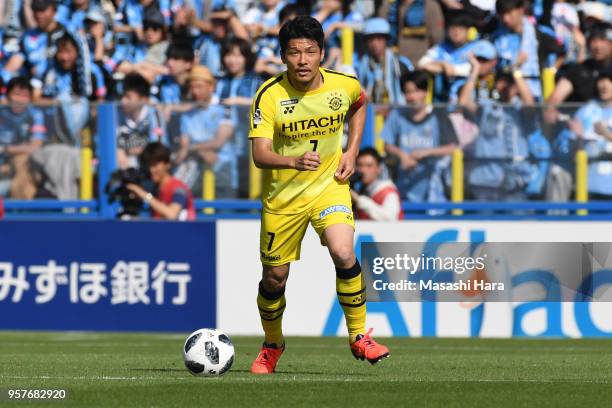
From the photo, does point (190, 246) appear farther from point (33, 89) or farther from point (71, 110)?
point (33, 89)

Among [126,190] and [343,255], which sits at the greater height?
[343,255]

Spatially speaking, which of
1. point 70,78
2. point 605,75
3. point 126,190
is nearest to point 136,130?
point 126,190

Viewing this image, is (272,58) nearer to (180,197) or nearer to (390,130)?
(390,130)

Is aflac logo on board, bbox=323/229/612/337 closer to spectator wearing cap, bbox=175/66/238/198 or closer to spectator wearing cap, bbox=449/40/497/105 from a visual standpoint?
spectator wearing cap, bbox=175/66/238/198

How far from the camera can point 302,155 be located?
→ 9.68 m

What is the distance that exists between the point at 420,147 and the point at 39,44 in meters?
5.54

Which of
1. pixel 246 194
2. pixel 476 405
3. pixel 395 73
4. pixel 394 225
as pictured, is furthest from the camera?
pixel 395 73

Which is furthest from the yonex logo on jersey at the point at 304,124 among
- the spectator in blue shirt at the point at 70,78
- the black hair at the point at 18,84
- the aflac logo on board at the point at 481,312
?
the spectator in blue shirt at the point at 70,78

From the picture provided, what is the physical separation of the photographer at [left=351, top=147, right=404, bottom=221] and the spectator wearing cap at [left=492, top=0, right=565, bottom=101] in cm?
285

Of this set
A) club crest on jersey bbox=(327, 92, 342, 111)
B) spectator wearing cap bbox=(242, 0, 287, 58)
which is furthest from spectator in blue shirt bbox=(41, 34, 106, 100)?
club crest on jersey bbox=(327, 92, 342, 111)

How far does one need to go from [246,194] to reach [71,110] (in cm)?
217

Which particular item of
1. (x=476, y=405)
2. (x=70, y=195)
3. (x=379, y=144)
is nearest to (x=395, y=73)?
(x=379, y=144)

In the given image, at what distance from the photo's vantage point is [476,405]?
26.2 ft

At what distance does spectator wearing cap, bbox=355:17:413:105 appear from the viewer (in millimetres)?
17469
